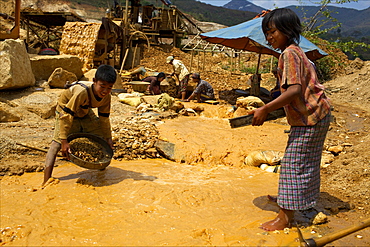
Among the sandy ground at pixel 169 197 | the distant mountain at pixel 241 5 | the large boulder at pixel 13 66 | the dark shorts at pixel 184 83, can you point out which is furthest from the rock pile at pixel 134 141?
the distant mountain at pixel 241 5

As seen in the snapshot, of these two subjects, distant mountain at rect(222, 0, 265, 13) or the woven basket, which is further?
distant mountain at rect(222, 0, 265, 13)

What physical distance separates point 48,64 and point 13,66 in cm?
168

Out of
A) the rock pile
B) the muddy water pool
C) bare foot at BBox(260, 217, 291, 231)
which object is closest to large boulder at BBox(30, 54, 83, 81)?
the rock pile

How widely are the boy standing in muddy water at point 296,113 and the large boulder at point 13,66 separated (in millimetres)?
5469

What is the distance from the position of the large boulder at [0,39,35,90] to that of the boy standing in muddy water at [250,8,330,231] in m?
5.47

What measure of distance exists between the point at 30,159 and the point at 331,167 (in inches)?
149

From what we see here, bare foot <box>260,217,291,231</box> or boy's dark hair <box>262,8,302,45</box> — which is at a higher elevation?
boy's dark hair <box>262,8,302,45</box>

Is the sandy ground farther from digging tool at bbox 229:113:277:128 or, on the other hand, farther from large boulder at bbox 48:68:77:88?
large boulder at bbox 48:68:77:88

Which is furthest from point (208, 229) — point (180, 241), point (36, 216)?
point (36, 216)

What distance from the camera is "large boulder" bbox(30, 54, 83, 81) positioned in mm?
7574

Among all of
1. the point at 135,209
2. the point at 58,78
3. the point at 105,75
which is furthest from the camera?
the point at 58,78

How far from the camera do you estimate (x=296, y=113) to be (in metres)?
2.18

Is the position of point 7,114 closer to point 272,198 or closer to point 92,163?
point 92,163

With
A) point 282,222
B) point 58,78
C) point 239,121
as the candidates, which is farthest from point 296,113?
point 58,78
